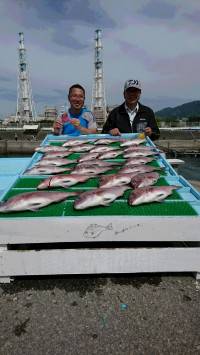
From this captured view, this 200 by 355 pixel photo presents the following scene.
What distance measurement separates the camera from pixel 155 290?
3.15m

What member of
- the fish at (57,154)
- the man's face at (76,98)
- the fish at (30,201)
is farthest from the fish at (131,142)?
the fish at (30,201)

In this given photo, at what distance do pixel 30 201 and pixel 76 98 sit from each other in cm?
358

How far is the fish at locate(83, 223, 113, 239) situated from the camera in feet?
9.62

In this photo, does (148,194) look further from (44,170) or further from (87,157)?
(87,157)

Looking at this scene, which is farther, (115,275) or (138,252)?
(115,275)

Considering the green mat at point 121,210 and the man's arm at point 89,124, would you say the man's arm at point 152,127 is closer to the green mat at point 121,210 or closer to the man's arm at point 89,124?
the man's arm at point 89,124

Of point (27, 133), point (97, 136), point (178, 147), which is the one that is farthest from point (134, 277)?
point (27, 133)

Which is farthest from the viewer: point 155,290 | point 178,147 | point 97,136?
point 178,147

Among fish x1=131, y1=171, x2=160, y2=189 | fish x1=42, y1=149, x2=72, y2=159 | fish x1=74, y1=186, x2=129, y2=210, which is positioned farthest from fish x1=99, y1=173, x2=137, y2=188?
fish x1=42, y1=149, x2=72, y2=159

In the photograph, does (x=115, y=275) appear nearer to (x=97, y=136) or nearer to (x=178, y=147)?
(x=97, y=136)

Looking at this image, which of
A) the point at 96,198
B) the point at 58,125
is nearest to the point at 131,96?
the point at 58,125

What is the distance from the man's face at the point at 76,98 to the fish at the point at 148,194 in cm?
340

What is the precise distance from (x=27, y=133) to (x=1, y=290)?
57970 mm

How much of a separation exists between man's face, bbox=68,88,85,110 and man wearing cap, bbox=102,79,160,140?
0.96m
